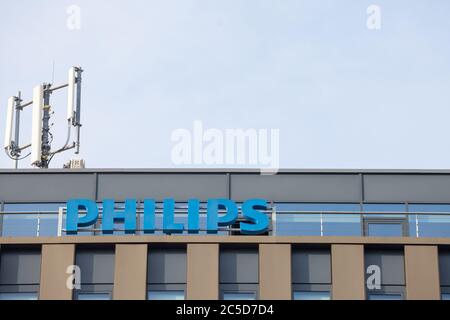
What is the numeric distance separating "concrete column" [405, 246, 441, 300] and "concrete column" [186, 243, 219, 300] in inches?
285

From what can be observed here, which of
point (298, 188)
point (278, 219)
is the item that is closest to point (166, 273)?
point (278, 219)

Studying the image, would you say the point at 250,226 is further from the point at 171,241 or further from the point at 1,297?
the point at 1,297

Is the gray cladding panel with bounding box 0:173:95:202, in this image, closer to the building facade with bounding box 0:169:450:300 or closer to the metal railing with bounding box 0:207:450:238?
the metal railing with bounding box 0:207:450:238

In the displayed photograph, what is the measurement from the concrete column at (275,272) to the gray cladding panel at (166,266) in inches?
117

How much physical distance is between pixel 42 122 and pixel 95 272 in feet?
58.5

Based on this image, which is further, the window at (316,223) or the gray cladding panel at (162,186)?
the gray cladding panel at (162,186)

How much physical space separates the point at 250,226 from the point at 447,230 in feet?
27.3

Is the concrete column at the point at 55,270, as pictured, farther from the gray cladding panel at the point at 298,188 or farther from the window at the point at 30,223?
the gray cladding panel at the point at 298,188

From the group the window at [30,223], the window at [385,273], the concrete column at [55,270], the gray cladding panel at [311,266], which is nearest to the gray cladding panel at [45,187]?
the window at [30,223]

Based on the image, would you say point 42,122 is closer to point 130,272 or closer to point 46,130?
point 46,130

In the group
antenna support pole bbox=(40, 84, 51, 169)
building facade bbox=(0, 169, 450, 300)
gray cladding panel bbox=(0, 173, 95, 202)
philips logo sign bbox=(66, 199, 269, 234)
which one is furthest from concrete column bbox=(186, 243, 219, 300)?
antenna support pole bbox=(40, 84, 51, 169)

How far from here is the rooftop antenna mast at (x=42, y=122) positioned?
56438 mm

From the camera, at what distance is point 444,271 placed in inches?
1647

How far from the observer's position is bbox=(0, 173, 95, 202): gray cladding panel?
1921 inches
